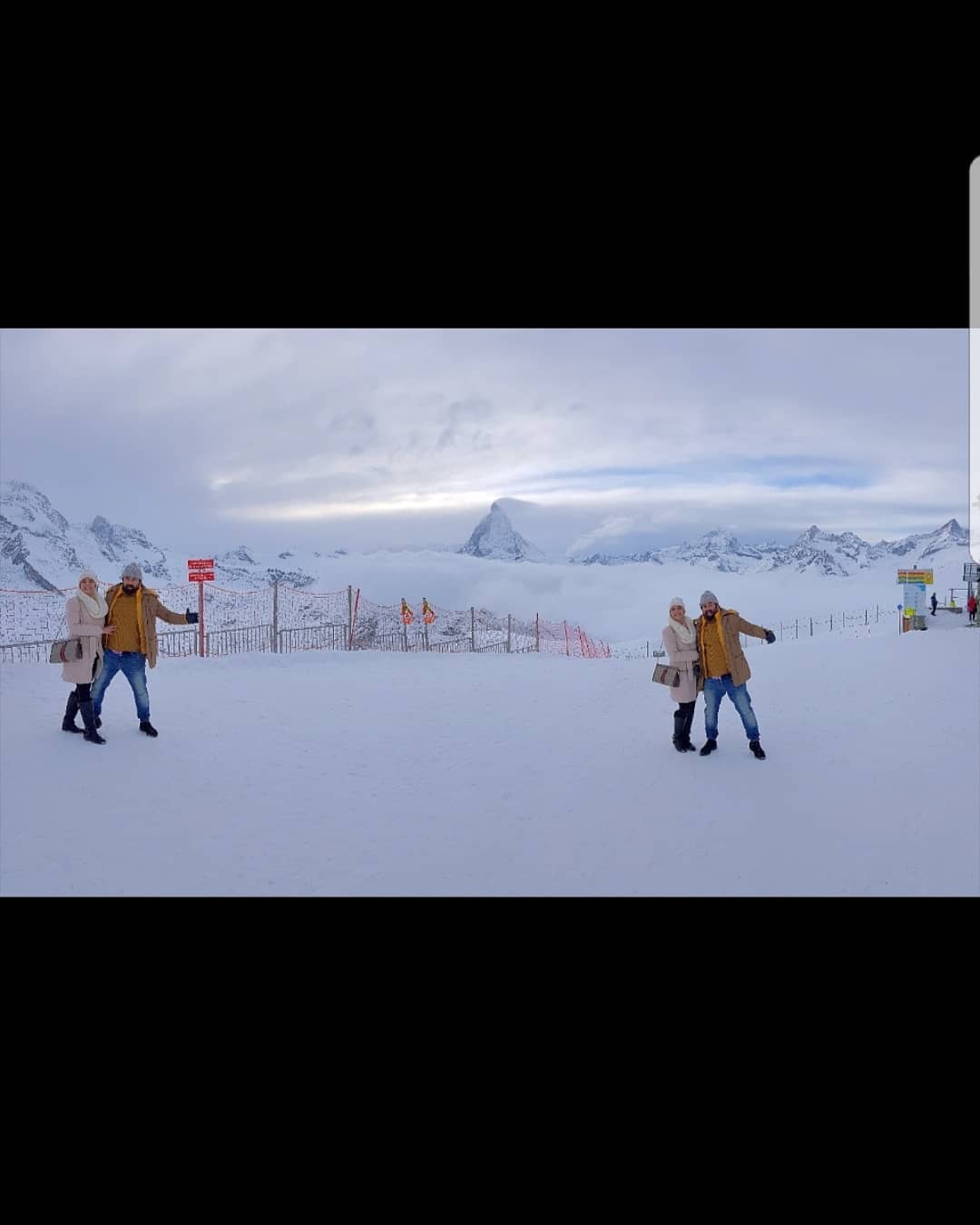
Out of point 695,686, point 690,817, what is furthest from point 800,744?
point 690,817

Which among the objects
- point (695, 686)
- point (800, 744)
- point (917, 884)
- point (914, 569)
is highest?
point (914, 569)

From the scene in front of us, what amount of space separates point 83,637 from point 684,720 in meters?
7.54

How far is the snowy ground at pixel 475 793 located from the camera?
6641 millimetres

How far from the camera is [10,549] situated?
4769 inches

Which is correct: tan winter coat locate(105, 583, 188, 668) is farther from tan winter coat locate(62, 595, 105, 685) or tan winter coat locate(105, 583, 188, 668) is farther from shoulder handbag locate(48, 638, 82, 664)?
shoulder handbag locate(48, 638, 82, 664)

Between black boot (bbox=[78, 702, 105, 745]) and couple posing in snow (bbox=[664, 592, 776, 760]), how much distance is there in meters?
7.15

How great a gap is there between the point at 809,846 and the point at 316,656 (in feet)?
37.8

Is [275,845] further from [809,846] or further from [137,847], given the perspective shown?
[809,846]

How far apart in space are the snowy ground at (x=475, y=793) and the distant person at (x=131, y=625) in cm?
98

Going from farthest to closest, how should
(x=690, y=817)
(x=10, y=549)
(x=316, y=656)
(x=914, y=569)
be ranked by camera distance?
(x=10, y=549) < (x=914, y=569) < (x=316, y=656) < (x=690, y=817)

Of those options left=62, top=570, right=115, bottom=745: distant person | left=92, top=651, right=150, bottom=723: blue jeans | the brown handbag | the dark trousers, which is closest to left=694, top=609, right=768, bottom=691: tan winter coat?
the brown handbag

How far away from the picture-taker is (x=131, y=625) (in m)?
9.19

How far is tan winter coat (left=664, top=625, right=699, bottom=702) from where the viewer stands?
30.3ft

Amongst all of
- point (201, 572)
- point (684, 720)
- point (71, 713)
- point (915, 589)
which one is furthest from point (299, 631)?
point (915, 589)
